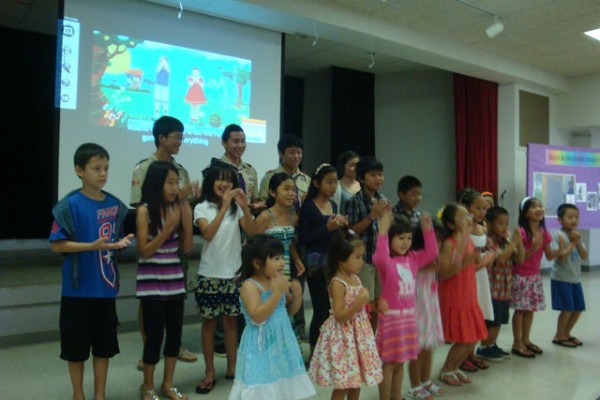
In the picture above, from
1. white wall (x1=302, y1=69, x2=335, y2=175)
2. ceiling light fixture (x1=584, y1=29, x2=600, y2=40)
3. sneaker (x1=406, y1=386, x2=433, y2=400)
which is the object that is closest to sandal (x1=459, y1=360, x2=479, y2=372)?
sneaker (x1=406, y1=386, x2=433, y2=400)

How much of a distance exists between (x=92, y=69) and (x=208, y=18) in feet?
3.96

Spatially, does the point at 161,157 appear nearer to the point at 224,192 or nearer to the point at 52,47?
the point at 224,192

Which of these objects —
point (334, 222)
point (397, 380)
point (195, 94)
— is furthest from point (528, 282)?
point (195, 94)

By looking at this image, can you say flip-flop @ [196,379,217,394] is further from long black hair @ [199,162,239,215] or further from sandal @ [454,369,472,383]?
sandal @ [454,369,472,383]

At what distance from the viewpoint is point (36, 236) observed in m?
5.40

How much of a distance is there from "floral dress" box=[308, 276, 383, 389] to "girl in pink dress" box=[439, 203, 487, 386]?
2.37 feet

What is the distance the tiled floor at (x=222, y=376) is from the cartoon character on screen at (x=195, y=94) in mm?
2023

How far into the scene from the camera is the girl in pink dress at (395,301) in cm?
214

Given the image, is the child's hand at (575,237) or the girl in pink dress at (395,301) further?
the child's hand at (575,237)

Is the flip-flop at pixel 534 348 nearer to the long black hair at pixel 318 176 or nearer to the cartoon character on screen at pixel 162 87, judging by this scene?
the long black hair at pixel 318 176

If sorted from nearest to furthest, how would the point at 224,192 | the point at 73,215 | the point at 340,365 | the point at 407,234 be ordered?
1. the point at 340,365
2. the point at 73,215
3. the point at 407,234
4. the point at 224,192

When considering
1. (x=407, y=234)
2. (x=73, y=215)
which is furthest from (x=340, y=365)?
(x=73, y=215)

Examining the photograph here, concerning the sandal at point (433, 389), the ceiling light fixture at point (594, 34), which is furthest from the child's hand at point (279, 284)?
the ceiling light fixture at point (594, 34)

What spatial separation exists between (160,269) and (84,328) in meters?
0.41
